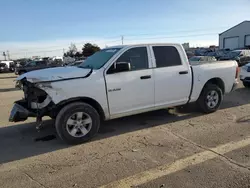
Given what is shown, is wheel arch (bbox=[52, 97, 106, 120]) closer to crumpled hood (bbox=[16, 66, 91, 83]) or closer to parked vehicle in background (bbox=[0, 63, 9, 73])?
crumpled hood (bbox=[16, 66, 91, 83])

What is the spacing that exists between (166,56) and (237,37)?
59056mm

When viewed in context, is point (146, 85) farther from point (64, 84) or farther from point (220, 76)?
point (220, 76)

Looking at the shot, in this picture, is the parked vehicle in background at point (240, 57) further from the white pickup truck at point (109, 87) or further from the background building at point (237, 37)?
the background building at point (237, 37)

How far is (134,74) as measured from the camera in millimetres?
5652

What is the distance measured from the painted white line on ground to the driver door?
1796 millimetres

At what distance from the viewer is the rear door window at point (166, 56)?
6094 mm

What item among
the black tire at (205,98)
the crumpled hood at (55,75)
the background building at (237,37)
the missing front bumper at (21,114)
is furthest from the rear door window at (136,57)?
the background building at (237,37)

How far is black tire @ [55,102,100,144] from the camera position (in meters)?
4.98

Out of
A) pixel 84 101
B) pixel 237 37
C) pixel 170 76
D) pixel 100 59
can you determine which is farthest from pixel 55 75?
pixel 237 37

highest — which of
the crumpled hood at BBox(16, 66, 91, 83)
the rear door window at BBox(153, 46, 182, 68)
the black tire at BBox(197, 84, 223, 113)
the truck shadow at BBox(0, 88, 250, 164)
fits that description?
the rear door window at BBox(153, 46, 182, 68)

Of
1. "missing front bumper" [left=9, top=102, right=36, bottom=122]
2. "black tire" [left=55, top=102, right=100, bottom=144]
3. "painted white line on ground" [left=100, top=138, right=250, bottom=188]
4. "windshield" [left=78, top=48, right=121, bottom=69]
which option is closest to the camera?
"painted white line on ground" [left=100, top=138, right=250, bottom=188]

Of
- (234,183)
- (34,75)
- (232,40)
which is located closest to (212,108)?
(234,183)

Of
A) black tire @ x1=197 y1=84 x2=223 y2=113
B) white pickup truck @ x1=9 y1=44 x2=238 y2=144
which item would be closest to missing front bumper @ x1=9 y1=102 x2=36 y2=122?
white pickup truck @ x1=9 y1=44 x2=238 y2=144

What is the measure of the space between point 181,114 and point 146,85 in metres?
1.77
